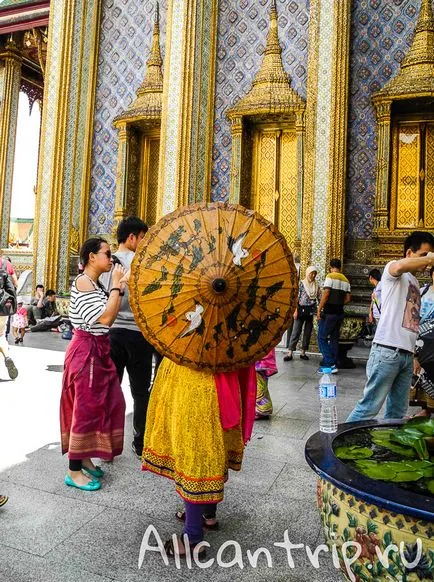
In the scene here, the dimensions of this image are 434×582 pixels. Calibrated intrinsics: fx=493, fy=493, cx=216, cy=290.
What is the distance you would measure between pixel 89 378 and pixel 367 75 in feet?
30.3

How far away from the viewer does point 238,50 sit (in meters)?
11.1

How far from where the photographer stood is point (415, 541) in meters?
1.35

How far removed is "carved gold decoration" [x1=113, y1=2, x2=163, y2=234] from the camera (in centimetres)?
1177

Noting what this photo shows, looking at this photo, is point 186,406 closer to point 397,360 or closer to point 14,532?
point 14,532

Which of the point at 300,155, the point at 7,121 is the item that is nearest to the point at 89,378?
the point at 300,155

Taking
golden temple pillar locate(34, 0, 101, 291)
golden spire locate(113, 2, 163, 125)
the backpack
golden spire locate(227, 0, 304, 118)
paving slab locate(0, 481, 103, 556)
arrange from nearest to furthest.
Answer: paving slab locate(0, 481, 103, 556) < the backpack < golden spire locate(227, 0, 304, 118) < golden spire locate(113, 2, 163, 125) < golden temple pillar locate(34, 0, 101, 291)

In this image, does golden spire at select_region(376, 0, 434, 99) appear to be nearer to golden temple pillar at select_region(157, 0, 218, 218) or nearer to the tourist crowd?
golden temple pillar at select_region(157, 0, 218, 218)

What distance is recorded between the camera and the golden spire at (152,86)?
38.4 feet

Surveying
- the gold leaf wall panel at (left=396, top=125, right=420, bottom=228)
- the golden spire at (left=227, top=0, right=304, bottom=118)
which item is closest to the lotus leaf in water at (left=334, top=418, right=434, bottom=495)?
the gold leaf wall panel at (left=396, top=125, right=420, bottom=228)

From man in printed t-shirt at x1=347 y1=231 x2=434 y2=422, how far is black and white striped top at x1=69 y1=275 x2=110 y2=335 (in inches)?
74.9

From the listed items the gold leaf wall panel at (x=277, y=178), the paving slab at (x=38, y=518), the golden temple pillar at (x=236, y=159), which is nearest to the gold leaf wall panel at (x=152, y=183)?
the golden temple pillar at (x=236, y=159)

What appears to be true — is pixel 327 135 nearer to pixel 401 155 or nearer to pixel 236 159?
pixel 401 155

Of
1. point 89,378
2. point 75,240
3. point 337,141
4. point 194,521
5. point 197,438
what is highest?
point 337,141

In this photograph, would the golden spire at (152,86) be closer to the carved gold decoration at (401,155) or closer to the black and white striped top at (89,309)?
the carved gold decoration at (401,155)
